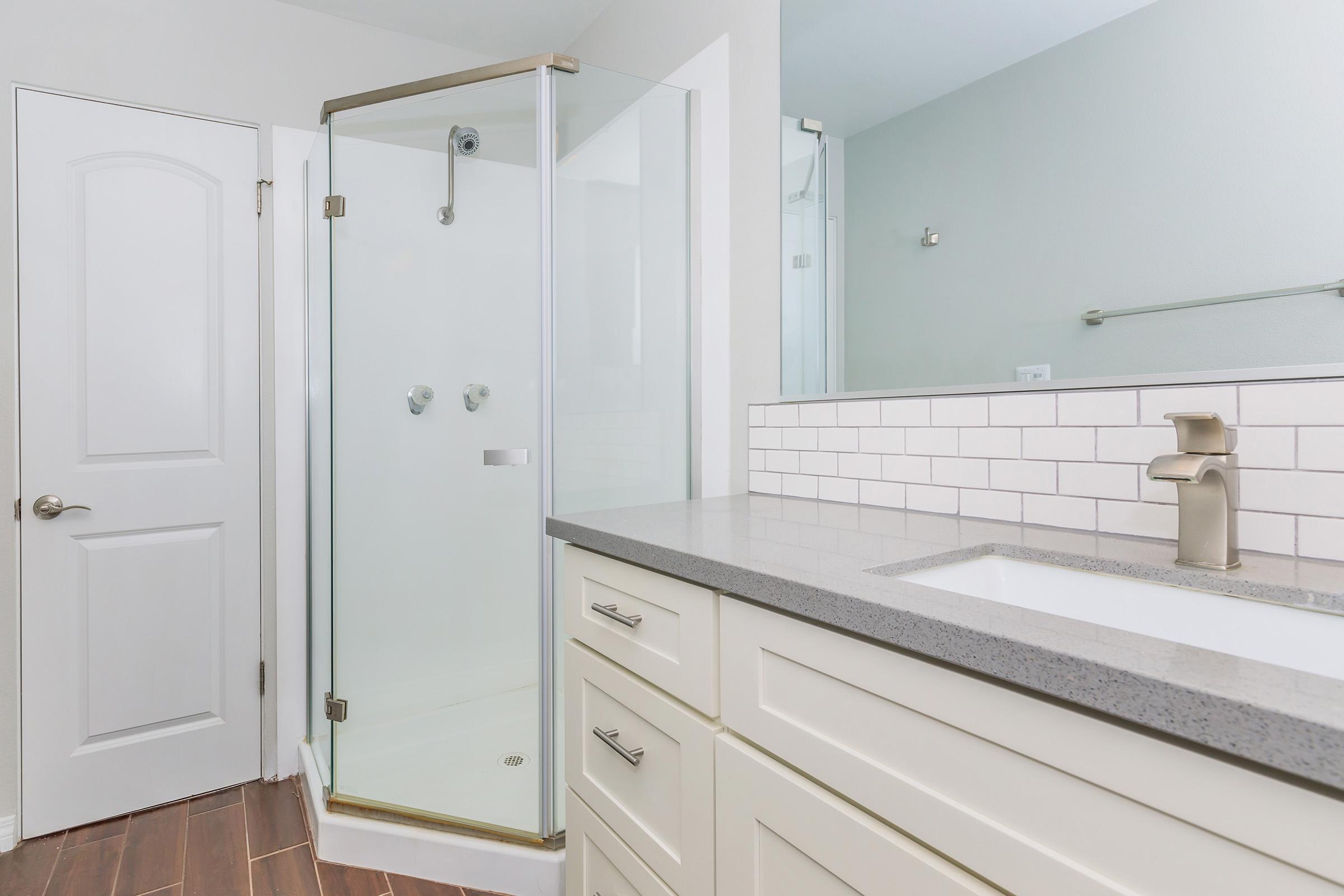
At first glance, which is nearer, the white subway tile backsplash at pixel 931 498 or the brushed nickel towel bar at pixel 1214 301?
the brushed nickel towel bar at pixel 1214 301

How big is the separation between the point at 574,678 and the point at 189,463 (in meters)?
1.60

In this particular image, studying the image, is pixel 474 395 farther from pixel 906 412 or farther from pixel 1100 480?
pixel 1100 480

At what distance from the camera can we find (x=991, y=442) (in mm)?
1141

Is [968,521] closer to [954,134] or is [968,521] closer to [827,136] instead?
[954,134]

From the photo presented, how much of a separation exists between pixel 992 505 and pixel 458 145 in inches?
61.3

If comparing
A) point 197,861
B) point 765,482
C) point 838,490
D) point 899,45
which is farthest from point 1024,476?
point 197,861

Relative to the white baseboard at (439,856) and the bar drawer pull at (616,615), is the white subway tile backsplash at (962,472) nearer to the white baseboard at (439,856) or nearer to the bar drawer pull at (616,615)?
the bar drawer pull at (616,615)

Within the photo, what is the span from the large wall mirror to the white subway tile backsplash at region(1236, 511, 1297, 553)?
18 centimetres

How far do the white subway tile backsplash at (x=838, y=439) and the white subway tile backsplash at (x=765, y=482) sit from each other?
15 centimetres

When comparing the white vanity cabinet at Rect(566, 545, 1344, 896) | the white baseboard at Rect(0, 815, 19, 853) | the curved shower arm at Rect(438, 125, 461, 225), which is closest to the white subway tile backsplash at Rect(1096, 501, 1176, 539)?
the white vanity cabinet at Rect(566, 545, 1344, 896)

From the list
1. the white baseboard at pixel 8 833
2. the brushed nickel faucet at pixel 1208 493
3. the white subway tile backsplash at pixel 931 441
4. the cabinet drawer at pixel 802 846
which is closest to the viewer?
the cabinet drawer at pixel 802 846

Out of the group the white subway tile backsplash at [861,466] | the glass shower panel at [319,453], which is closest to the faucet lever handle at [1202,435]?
the white subway tile backsplash at [861,466]

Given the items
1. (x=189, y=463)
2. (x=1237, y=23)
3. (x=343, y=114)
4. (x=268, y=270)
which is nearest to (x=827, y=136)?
(x=1237, y=23)

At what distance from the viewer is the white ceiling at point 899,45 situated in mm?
1080
